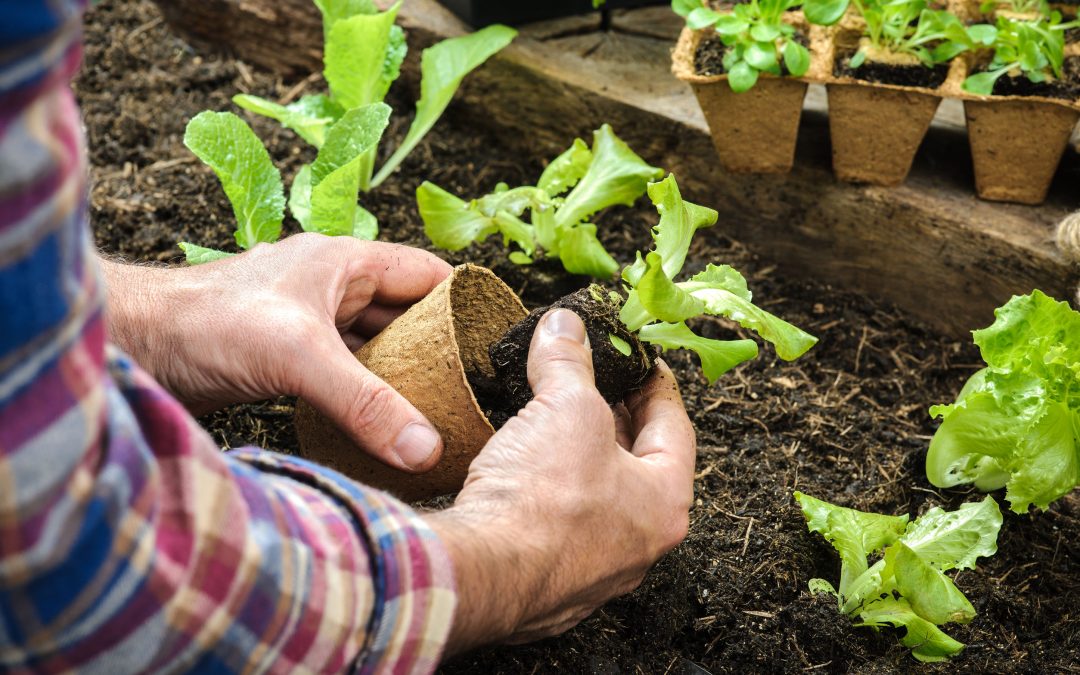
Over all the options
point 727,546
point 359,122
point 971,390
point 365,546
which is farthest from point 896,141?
point 365,546

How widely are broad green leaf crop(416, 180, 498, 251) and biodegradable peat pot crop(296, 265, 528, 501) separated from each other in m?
0.48

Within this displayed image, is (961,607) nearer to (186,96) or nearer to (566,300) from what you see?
(566,300)

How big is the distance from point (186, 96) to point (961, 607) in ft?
7.12

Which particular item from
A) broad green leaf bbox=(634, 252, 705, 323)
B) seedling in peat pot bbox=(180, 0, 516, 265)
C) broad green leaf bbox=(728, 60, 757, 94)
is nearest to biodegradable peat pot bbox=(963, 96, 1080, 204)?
broad green leaf bbox=(728, 60, 757, 94)

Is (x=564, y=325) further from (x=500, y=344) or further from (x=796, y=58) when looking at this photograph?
(x=796, y=58)

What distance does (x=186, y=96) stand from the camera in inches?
101

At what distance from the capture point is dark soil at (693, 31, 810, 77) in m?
1.96

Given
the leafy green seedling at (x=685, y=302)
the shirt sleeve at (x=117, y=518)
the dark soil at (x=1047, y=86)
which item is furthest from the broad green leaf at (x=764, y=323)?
the dark soil at (x=1047, y=86)

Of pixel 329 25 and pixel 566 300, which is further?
pixel 329 25

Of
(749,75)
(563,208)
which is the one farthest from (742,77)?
(563,208)

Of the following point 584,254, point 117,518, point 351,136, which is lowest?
point 584,254

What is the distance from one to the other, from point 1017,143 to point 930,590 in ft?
→ 3.06

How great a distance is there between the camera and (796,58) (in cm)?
182

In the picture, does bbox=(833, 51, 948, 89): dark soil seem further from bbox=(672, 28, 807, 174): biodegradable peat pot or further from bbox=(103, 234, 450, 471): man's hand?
bbox=(103, 234, 450, 471): man's hand
